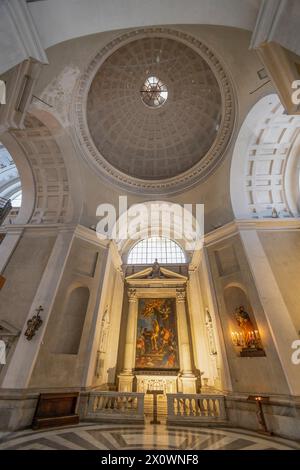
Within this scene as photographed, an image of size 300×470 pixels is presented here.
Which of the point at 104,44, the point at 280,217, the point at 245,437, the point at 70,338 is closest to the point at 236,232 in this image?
the point at 280,217

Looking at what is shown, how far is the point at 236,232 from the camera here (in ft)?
33.0

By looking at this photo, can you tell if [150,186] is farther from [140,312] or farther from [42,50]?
[42,50]

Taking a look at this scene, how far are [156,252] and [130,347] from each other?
268 inches

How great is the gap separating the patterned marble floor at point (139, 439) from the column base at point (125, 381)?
16.0 ft

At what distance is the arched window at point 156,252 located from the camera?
16.5 meters

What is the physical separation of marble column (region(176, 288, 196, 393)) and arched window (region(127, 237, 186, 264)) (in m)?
2.74

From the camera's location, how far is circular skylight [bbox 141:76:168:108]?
40.6ft

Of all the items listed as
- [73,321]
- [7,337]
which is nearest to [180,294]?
[73,321]

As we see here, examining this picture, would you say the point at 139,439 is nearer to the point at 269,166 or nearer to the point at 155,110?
the point at 269,166

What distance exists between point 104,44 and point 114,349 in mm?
15158

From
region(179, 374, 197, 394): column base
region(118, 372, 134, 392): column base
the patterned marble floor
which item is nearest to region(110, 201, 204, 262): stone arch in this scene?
region(179, 374, 197, 394): column base

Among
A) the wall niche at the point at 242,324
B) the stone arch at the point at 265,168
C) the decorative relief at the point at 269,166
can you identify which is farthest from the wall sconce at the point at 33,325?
the decorative relief at the point at 269,166

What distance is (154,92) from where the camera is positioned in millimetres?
12453

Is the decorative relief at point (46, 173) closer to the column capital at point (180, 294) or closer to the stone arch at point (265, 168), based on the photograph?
the column capital at point (180, 294)
